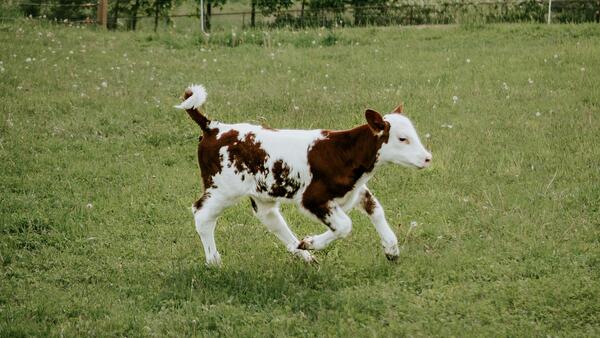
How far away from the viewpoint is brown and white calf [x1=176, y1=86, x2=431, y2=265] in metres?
7.59

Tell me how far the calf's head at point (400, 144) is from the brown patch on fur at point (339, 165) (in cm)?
5

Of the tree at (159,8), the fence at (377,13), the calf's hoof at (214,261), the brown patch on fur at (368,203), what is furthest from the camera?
the tree at (159,8)

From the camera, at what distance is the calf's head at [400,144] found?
750cm

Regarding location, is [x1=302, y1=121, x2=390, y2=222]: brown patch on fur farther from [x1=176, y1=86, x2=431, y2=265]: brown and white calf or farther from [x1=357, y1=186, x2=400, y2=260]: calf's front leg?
[x1=357, y1=186, x2=400, y2=260]: calf's front leg

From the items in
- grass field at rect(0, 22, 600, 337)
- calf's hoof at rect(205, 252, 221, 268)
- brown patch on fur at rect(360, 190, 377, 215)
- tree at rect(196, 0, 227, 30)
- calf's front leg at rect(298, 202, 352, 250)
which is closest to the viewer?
grass field at rect(0, 22, 600, 337)

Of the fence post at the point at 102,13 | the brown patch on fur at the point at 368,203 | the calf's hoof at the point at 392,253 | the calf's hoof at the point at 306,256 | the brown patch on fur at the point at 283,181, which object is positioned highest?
the fence post at the point at 102,13

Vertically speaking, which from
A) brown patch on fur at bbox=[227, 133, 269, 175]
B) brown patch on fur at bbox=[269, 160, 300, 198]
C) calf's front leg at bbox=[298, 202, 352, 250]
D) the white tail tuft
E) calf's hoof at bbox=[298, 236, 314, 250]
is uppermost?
the white tail tuft

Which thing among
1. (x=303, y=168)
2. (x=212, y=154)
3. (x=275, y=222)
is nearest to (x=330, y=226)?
(x=303, y=168)

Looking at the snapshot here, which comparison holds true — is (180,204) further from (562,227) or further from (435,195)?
(562,227)

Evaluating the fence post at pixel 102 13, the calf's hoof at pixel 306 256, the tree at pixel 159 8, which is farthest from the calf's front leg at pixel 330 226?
the tree at pixel 159 8

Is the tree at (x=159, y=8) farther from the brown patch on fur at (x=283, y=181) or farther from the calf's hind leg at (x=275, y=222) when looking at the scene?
the brown patch on fur at (x=283, y=181)

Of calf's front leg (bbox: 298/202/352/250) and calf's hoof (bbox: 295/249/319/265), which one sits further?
calf's hoof (bbox: 295/249/319/265)

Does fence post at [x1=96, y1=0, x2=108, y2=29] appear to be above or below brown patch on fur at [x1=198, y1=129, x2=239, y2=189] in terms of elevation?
above

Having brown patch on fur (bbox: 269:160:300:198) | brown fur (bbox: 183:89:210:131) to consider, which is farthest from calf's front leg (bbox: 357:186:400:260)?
brown fur (bbox: 183:89:210:131)
